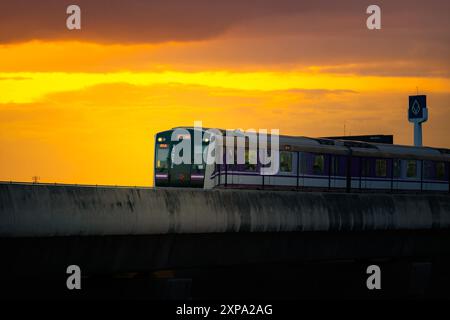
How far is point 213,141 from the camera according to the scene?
3859cm

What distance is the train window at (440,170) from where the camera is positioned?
174 feet

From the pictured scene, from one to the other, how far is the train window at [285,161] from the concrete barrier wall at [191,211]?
28.0ft

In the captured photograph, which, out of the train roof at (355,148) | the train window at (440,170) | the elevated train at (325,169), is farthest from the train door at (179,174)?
the train window at (440,170)

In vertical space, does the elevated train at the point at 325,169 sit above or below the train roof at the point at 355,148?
below

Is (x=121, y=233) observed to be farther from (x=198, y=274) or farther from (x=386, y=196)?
(x=386, y=196)

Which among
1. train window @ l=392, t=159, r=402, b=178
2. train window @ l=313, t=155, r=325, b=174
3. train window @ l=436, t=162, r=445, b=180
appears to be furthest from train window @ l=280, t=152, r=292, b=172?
train window @ l=436, t=162, r=445, b=180

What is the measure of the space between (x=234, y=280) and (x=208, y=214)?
498 cm

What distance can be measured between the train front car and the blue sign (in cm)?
5227

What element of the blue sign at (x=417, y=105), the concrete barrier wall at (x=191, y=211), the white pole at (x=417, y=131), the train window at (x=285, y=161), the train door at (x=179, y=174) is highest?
the blue sign at (x=417, y=105)

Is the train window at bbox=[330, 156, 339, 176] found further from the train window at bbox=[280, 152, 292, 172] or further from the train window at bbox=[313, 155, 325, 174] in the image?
the train window at bbox=[280, 152, 292, 172]

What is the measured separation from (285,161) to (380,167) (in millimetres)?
8621

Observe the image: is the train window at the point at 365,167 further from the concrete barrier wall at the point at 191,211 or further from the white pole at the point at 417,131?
the white pole at the point at 417,131

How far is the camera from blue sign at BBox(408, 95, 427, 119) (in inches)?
3526

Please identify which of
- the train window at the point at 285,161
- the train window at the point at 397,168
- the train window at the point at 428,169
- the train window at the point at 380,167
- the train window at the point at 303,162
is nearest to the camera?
the train window at the point at 285,161
